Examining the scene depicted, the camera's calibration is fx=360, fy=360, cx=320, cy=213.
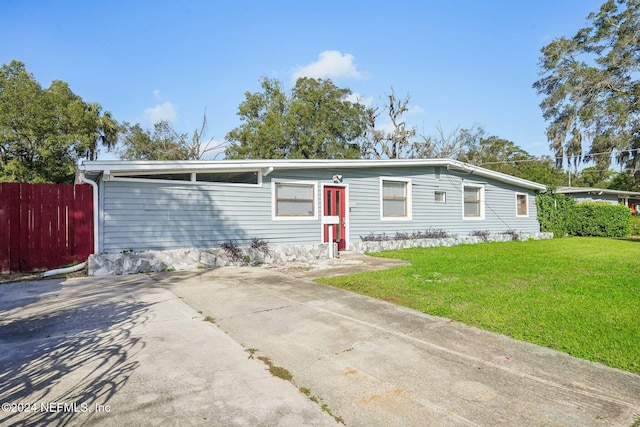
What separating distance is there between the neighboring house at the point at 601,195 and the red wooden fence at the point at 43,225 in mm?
25747

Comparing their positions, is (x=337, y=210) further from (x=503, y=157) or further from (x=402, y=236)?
(x=503, y=157)

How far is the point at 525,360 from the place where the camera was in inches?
126

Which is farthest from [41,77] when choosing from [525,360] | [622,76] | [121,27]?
[622,76]

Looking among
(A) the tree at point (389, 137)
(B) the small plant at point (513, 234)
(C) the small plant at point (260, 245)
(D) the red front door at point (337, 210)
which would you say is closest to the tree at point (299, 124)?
(A) the tree at point (389, 137)

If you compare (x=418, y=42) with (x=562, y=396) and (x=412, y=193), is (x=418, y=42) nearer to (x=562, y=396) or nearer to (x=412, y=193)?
(x=412, y=193)

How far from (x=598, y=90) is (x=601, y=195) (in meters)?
7.31

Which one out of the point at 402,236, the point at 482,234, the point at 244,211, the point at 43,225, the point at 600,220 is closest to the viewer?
the point at 43,225

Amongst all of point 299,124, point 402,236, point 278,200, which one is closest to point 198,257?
point 278,200

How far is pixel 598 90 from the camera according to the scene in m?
24.9

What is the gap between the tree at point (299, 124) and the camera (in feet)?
95.4

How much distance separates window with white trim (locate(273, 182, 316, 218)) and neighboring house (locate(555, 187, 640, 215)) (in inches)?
786

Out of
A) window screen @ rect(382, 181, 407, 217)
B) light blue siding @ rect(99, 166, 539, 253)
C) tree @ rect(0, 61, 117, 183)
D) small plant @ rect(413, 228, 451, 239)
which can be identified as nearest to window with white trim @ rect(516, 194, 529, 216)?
light blue siding @ rect(99, 166, 539, 253)

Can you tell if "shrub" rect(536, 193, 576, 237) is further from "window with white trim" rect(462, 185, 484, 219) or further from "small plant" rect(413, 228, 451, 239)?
"small plant" rect(413, 228, 451, 239)

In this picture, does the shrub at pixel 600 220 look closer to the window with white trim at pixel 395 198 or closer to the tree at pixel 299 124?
the window with white trim at pixel 395 198
